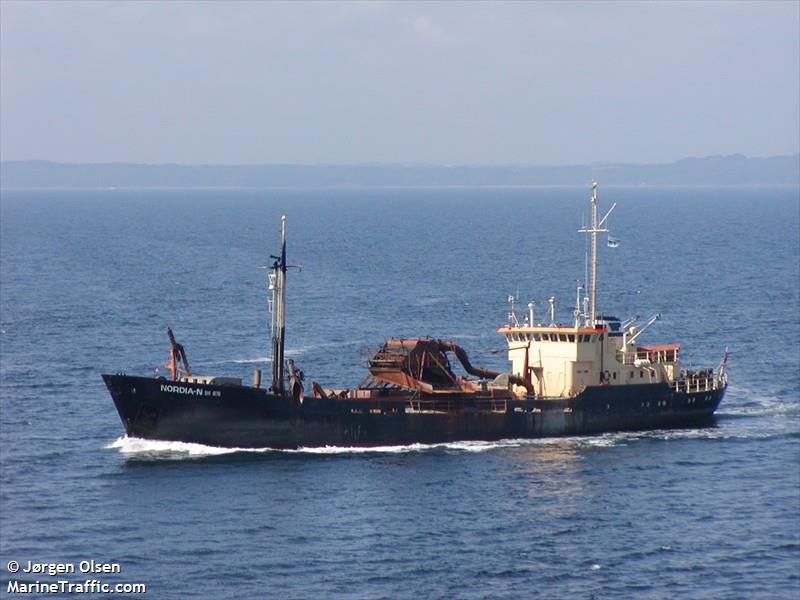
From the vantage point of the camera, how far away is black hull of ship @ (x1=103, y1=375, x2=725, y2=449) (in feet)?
208

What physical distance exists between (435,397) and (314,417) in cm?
572

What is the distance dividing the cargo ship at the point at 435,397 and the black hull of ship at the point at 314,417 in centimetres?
4

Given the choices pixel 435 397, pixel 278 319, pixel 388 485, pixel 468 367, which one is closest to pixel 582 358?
pixel 468 367

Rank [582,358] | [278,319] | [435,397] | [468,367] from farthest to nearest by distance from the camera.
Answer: [468,367] → [582,358] → [435,397] → [278,319]

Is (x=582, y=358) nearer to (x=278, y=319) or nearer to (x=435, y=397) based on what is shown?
(x=435, y=397)

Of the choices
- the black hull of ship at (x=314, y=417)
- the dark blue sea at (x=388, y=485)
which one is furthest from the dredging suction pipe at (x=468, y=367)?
the dark blue sea at (x=388, y=485)

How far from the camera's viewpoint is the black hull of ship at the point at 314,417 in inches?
2498

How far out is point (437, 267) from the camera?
5527 inches

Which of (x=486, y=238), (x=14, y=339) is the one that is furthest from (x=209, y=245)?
(x=14, y=339)

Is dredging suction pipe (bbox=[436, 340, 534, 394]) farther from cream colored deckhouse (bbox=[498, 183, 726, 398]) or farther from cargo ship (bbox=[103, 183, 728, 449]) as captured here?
cream colored deckhouse (bbox=[498, 183, 726, 398])

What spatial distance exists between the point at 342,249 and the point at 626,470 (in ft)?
364

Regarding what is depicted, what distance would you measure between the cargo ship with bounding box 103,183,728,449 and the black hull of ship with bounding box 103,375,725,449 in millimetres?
43

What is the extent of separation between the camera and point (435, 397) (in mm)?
66188

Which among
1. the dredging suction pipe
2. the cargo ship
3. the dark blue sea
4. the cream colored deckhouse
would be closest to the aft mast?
the cargo ship
